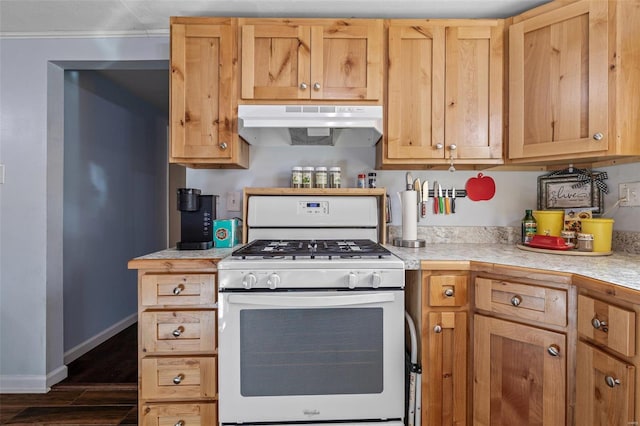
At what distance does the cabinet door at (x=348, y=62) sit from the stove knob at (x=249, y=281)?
97 cm

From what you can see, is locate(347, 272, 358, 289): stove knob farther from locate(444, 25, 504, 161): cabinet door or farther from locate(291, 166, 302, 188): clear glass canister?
locate(444, 25, 504, 161): cabinet door

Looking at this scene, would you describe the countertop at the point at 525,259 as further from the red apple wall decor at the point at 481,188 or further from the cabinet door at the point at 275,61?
the cabinet door at the point at 275,61

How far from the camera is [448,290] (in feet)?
4.79

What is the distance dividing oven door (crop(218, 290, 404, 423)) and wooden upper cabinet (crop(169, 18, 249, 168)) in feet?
2.75

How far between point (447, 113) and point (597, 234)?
939 mm

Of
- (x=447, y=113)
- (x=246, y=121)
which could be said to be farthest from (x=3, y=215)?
(x=447, y=113)

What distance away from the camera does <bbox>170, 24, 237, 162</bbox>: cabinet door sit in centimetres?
176

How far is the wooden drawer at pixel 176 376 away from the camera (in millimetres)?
1473

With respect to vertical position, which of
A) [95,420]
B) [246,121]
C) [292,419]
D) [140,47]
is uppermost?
[140,47]

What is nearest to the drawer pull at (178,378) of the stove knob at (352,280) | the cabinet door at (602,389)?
the stove knob at (352,280)

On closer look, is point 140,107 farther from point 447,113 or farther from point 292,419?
point 292,419

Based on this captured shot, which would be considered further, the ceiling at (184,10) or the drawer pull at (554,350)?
the ceiling at (184,10)

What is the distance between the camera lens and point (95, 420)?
184 centimetres

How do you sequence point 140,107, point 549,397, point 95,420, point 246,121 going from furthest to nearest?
point 140,107
point 95,420
point 246,121
point 549,397
